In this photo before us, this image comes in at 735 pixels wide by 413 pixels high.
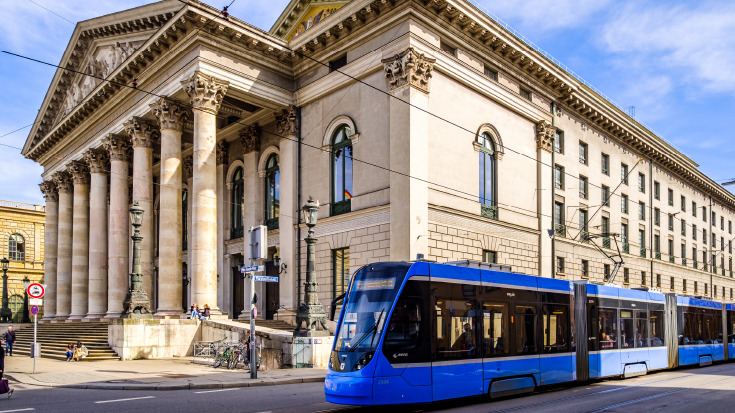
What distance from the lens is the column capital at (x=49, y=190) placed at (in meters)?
Result: 50.3

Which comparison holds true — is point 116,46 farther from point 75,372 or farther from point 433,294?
point 433,294

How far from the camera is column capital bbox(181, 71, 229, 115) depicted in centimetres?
2864

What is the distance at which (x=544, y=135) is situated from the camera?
113ft

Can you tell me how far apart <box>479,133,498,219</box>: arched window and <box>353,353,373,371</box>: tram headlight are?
1946 cm

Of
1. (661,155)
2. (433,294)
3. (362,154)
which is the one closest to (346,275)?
(362,154)

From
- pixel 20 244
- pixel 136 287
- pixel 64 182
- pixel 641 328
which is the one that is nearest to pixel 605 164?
pixel 641 328

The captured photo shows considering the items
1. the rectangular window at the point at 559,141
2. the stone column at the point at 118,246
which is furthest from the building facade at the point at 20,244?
the rectangular window at the point at 559,141

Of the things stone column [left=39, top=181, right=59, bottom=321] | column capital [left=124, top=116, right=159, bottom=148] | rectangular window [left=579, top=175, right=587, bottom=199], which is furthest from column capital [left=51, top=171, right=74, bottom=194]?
rectangular window [left=579, top=175, right=587, bottom=199]

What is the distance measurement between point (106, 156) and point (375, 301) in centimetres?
3356

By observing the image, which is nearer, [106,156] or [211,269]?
[211,269]

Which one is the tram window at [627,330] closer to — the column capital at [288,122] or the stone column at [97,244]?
the column capital at [288,122]

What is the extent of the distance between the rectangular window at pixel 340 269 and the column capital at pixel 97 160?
63.2 ft

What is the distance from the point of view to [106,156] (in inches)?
1591

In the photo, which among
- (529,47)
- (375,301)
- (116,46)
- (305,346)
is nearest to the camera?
(375,301)
